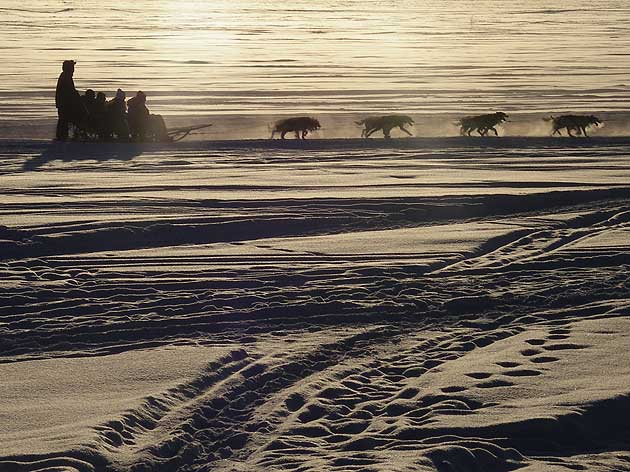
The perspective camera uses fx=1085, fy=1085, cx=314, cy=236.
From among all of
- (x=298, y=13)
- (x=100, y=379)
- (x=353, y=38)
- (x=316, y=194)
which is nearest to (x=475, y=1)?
(x=298, y=13)

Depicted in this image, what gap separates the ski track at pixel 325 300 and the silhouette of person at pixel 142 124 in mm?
2040

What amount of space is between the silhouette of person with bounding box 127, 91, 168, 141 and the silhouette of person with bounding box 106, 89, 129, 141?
9cm

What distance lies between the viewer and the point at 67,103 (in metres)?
14.1

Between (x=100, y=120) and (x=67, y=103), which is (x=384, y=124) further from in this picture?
(x=67, y=103)

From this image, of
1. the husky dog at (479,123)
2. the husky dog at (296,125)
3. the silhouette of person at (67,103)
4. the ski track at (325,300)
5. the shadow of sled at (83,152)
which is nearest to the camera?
the ski track at (325,300)

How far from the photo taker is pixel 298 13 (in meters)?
64.2

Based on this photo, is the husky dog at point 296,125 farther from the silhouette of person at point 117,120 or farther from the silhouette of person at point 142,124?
the silhouette of person at point 117,120

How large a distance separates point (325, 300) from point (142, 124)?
8153 millimetres

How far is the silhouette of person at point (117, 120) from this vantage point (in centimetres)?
1430

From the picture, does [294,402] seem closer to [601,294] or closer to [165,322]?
[165,322]

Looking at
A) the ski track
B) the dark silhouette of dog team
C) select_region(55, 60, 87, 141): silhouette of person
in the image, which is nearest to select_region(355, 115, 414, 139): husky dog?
the dark silhouette of dog team

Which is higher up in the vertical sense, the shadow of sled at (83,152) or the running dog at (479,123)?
the running dog at (479,123)

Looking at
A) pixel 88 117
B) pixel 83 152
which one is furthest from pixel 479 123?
pixel 83 152

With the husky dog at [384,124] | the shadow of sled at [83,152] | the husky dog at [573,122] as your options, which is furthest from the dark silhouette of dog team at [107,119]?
the husky dog at [573,122]
